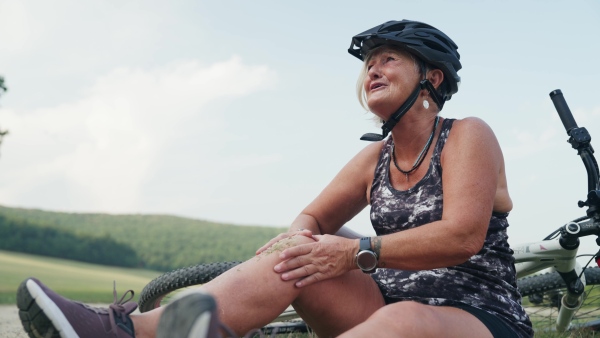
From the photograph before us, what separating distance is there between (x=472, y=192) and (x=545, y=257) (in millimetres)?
2152

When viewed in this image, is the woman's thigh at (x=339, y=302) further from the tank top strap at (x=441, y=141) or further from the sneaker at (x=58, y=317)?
the sneaker at (x=58, y=317)

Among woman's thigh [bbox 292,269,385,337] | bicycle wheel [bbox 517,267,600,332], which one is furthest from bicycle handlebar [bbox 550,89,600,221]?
woman's thigh [bbox 292,269,385,337]

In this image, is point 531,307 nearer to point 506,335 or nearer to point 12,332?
point 506,335

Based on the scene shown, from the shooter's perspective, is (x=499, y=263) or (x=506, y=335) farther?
(x=499, y=263)

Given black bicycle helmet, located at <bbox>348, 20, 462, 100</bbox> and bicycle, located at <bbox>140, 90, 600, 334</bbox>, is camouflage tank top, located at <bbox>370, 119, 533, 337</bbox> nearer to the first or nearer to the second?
black bicycle helmet, located at <bbox>348, 20, 462, 100</bbox>

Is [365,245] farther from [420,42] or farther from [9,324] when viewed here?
[9,324]

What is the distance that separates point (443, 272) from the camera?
8.30 feet

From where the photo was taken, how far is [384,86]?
2686 mm

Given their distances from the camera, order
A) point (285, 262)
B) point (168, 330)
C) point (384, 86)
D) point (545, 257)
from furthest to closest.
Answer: point (545, 257)
point (384, 86)
point (285, 262)
point (168, 330)

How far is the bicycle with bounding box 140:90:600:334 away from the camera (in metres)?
3.82

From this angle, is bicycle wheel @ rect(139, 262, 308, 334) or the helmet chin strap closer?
the helmet chin strap

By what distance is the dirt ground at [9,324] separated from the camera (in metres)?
4.86

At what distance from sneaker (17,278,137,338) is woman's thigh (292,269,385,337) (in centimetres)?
63

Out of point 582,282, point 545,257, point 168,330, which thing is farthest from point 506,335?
point 582,282
